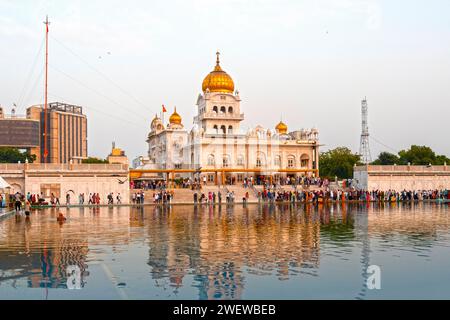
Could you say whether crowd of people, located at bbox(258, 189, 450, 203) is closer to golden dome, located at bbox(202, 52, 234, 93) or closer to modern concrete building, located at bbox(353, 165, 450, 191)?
modern concrete building, located at bbox(353, 165, 450, 191)

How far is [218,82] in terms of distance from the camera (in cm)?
7206

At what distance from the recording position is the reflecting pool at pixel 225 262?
10.0m

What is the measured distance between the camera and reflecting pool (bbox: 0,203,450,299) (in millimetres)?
10047

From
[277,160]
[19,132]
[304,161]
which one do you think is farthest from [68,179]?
[19,132]

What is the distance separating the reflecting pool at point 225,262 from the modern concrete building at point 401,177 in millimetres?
32545

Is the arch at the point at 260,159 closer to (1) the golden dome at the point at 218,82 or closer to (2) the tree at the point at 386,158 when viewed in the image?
(1) the golden dome at the point at 218,82

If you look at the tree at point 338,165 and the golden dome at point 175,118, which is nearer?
the golden dome at point 175,118

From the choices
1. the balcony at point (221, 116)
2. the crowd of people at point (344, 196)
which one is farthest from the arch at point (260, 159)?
the crowd of people at point (344, 196)

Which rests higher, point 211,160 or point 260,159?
point 260,159

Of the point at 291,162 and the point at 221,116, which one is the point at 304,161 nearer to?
the point at 291,162

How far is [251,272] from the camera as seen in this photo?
1167 cm

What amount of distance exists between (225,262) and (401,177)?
4587 cm

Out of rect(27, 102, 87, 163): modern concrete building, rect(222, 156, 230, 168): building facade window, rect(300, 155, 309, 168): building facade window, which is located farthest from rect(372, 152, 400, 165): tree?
rect(27, 102, 87, 163): modern concrete building
